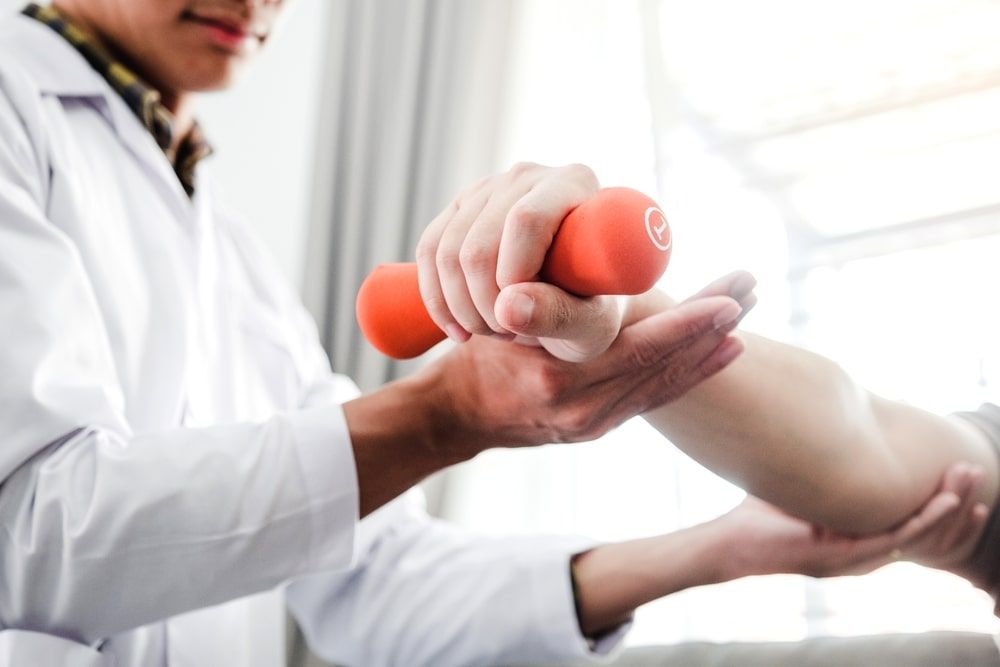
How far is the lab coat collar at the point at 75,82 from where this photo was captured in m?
1.13

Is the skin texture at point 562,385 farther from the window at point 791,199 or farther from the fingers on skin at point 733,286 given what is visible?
the window at point 791,199

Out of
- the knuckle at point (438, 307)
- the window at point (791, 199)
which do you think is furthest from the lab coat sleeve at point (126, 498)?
the window at point (791, 199)

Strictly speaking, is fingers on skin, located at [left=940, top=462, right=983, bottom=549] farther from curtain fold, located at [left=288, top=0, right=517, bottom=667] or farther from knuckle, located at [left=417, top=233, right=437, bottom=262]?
curtain fold, located at [left=288, top=0, right=517, bottom=667]

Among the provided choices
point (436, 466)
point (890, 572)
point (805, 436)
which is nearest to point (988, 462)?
point (805, 436)

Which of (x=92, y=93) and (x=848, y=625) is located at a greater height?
(x=92, y=93)

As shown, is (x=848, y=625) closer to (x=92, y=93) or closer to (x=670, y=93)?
(x=670, y=93)

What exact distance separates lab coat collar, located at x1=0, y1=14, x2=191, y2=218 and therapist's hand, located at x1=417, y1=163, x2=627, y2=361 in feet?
2.23

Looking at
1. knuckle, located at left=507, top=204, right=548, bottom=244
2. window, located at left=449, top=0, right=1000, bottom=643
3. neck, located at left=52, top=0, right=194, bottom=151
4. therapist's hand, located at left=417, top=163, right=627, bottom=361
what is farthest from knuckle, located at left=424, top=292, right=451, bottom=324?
window, located at left=449, top=0, right=1000, bottom=643

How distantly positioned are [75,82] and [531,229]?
821mm

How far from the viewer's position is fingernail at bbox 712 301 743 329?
0.64 meters

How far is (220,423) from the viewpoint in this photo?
1.04m

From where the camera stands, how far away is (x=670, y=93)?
182 cm

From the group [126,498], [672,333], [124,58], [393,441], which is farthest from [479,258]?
[124,58]

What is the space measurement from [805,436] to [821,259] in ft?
2.84
